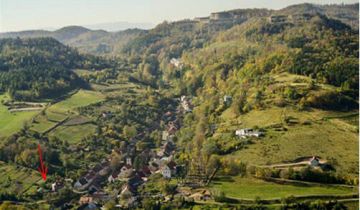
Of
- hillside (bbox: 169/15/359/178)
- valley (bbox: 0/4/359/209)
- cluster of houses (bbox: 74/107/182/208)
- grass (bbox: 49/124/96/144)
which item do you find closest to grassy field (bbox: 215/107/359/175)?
hillside (bbox: 169/15/359/178)

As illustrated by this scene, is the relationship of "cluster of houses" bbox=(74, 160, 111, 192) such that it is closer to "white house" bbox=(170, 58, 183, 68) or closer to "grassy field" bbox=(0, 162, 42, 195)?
"grassy field" bbox=(0, 162, 42, 195)

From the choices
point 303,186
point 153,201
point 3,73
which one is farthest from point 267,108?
point 3,73

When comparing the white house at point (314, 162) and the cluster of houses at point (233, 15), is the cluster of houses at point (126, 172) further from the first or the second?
the cluster of houses at point (233, 15)

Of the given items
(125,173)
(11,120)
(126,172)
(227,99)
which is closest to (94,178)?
(125,173)

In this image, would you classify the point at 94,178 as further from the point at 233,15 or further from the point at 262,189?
the point at 233,15

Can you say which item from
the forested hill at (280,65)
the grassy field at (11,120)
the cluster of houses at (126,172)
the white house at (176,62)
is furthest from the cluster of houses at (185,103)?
the white house at (176,62)

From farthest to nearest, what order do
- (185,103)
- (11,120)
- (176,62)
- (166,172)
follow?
1. (176,62)
2. (185,103)
3. (11,120)
4. (166,172)
